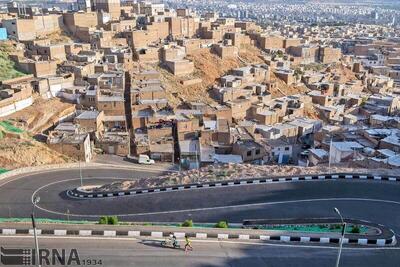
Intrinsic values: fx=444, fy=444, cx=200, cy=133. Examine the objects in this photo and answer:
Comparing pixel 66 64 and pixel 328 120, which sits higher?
pixel 66 64

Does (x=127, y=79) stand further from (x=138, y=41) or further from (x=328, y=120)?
(x=328, y=120)

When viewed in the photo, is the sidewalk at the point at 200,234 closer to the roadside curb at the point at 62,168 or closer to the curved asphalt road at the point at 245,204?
the curved asphalt road at the point at 245,204

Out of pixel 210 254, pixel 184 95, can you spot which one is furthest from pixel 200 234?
pixel 184 95

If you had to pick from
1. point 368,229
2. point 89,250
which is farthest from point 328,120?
point 89,250

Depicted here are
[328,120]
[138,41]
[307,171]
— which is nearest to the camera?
[307,171]

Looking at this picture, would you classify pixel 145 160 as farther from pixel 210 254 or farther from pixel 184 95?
pixel 210 254

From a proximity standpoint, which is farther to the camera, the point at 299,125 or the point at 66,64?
the point at 66,64

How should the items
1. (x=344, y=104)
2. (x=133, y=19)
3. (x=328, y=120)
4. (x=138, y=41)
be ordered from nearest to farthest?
(x=328, y=120), (x=344, y=104), (x=138, y=41), (x=133, y=19)

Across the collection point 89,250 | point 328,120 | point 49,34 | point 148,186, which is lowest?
point 328,120
